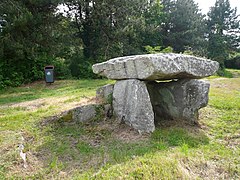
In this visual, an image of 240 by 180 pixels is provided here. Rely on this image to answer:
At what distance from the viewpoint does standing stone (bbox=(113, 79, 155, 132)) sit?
13.2 feet

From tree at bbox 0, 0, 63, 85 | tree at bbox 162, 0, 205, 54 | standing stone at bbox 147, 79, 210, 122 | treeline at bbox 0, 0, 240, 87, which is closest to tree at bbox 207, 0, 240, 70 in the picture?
tree at bbox 162, 0, 205, 54

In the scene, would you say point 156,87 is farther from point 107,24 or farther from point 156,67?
point 107,24

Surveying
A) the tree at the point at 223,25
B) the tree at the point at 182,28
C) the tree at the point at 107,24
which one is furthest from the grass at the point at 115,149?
the tree at the point at 223,25

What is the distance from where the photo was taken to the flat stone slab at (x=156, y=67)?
3906mm

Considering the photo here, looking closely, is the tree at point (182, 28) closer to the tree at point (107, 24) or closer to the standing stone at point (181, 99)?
the tree at point (107, 24)

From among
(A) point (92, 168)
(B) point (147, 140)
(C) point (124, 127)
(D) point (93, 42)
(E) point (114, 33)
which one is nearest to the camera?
(A) point (92, 168)

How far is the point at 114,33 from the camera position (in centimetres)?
1357

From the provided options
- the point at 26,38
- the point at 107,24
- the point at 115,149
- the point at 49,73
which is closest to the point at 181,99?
the point at 115,149

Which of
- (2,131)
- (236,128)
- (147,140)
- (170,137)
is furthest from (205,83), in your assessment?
(2,131)

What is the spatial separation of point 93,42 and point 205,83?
11.5 meters

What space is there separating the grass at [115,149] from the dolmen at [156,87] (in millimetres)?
279

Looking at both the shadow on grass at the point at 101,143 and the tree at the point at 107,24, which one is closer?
the shadow on grass at the point at 101,143

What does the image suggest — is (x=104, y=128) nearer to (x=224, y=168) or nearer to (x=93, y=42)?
(x=224, y=168)

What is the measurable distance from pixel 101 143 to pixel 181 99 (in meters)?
1.99
